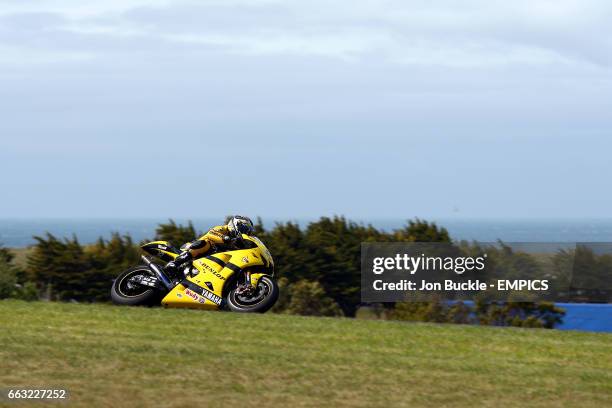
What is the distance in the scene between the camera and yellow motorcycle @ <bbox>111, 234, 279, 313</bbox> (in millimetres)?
15625

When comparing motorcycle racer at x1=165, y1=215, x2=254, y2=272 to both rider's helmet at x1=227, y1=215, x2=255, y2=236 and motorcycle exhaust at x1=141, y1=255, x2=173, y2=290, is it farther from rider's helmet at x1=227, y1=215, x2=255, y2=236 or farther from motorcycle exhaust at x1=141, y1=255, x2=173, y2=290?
motorcycle exhaust at x1=141, y1=255, x2=173, y2=290

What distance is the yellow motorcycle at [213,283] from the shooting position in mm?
15625

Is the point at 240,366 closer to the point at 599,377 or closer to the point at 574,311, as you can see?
the point at 599,377

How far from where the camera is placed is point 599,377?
10844 millimetres

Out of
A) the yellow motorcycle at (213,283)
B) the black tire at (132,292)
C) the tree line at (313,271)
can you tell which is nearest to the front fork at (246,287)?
the yellow motorcycle at (213,283)

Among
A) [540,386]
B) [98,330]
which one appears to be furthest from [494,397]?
[98,330]

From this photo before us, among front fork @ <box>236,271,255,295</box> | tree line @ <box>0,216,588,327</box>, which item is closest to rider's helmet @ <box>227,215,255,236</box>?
front fork @ <box>236,271,255,295</box>

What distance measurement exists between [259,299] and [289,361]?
457 cm

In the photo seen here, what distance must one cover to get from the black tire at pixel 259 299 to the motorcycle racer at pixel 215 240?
2.51 ft

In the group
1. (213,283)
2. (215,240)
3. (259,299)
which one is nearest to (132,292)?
(213,283)

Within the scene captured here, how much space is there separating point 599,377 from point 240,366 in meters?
3.68

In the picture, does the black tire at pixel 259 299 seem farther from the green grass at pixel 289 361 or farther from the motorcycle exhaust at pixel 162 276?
the motorcycle exhaust at pixel 162 276

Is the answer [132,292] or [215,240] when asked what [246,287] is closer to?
[215,240]

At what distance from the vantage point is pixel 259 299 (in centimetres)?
1558
